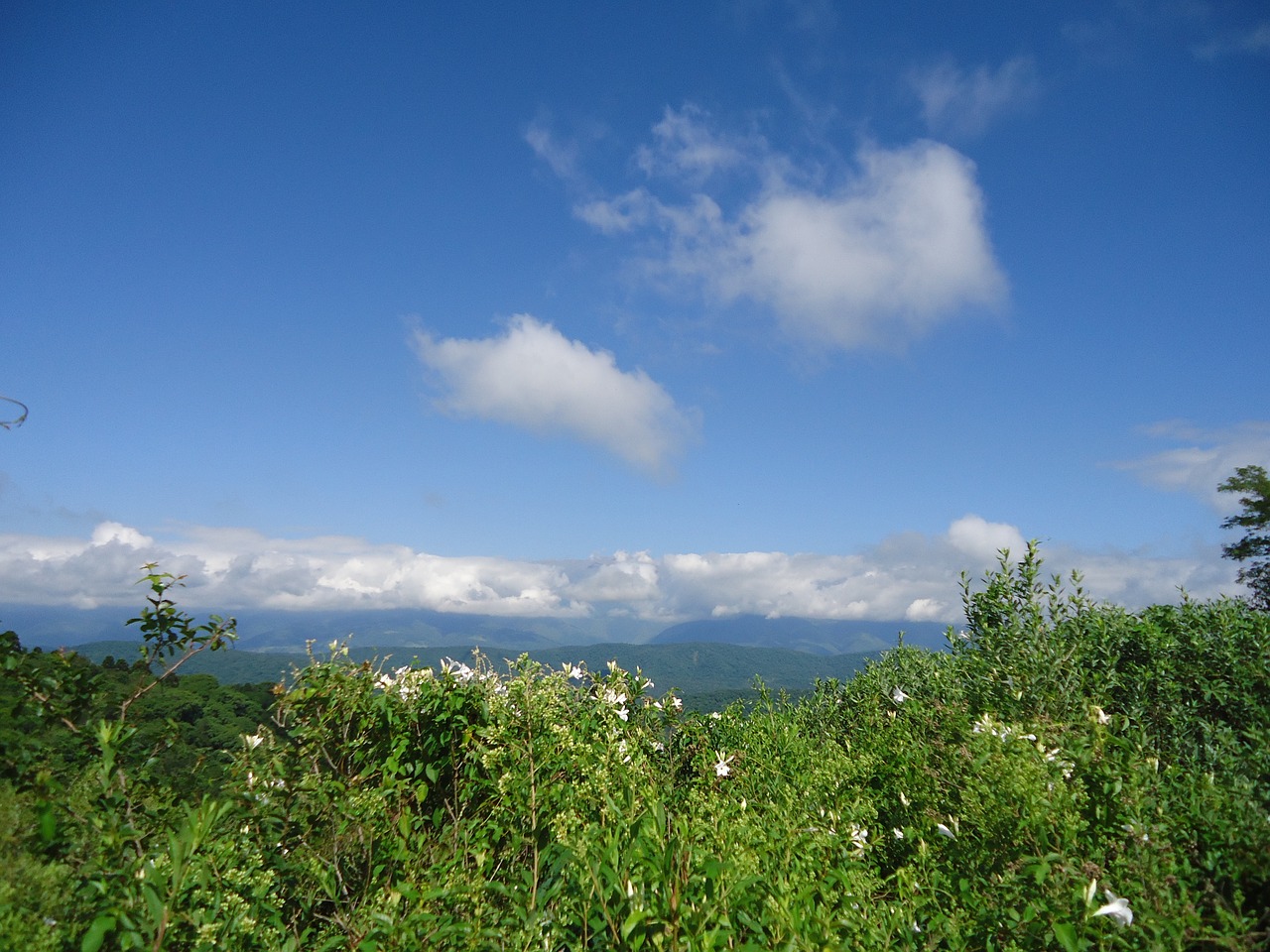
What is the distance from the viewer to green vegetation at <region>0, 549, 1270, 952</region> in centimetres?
253

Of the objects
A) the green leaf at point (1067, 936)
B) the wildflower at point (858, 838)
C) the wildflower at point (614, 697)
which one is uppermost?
the wildflower at point (614, 697)

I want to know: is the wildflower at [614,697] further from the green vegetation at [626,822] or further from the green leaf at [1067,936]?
the green leaf at [1067,936]

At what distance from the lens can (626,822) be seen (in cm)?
321

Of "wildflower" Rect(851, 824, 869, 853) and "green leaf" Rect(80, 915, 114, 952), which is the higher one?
"green leaf" Rect(80, 915, 114, 952)

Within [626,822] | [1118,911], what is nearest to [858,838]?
[1118,911]

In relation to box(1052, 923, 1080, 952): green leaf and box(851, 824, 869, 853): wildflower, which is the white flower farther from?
box(851, 824, 869, 853): wildflower

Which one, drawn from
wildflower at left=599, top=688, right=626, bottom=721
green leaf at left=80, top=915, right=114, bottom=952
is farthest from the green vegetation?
wildflower at left=599, top=688, right=626, bottom=721

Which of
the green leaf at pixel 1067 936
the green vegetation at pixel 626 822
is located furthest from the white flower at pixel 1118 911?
the green leaf at pixel 1067 936

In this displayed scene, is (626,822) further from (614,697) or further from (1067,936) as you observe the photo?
(614,697)

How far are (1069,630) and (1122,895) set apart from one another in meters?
3.88

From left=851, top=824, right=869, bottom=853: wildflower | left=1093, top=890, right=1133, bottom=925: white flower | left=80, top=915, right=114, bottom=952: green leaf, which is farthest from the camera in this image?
left=851, top=824, right=869, bottom=853: wildflower

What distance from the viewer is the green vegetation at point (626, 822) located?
8.29ft

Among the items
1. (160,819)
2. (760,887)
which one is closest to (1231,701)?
(760,887)

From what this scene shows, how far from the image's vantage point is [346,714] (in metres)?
4.72
